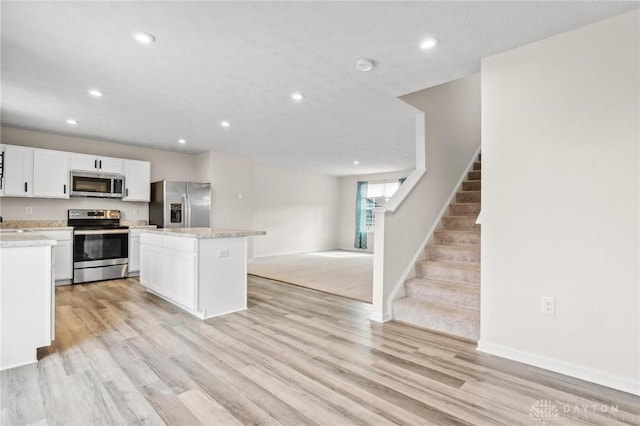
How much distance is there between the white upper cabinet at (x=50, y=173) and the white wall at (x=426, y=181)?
16.3 feet

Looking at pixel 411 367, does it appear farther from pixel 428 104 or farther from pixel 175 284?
pixel 428 104

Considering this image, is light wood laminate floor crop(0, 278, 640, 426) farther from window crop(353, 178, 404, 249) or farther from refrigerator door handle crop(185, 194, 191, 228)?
window crop(353, 178, 404, 249)

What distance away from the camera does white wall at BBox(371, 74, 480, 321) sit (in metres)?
3.21

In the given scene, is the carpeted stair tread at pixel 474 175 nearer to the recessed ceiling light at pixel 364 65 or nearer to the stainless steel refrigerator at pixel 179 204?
the recessed ceiling light at pixel 364 65

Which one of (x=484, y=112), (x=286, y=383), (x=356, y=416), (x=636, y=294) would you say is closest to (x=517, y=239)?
(x=636, y=294)

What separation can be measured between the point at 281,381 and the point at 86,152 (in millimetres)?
5509

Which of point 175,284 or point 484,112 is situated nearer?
point 484,112

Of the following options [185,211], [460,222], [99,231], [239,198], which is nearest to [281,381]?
[460,222]

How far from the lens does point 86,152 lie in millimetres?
5309

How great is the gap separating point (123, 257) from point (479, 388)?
5398mm

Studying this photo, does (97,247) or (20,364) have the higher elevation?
(97,247)

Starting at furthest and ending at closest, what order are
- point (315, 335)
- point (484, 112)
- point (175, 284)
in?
1. point (175, 284)
2. point (315, 335)
3. point (484, 112)

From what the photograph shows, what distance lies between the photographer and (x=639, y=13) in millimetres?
1937

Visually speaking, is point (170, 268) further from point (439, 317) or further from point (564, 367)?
point (564, 367)
